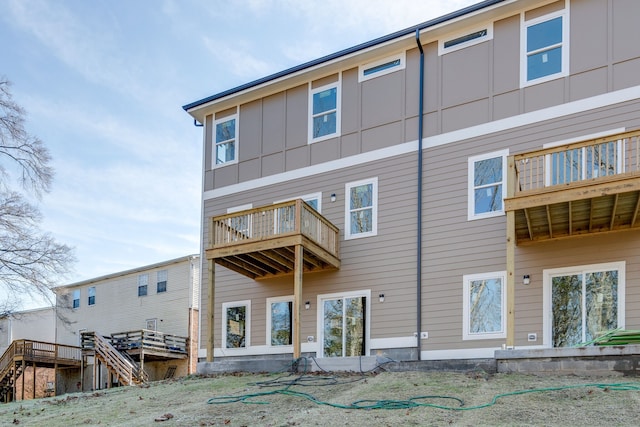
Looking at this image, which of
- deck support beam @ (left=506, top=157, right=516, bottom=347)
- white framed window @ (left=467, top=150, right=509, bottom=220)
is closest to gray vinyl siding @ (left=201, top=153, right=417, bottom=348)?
white framed window @ (left=467, top=150, right=509, bottom=220)

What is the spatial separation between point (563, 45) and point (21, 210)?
13925 mm

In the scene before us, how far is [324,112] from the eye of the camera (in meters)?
15.0

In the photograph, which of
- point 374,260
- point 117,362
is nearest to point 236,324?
point 374,260

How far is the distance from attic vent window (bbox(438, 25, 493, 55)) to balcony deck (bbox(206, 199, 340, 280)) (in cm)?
459

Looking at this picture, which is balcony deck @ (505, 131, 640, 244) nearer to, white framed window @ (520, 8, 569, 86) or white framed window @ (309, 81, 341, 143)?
white framed window @ (520, 8, 569, 86)

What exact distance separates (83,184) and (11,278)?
5.28 metres

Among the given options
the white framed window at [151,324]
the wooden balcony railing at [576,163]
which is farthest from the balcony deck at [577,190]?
the white framed window at [151,324]

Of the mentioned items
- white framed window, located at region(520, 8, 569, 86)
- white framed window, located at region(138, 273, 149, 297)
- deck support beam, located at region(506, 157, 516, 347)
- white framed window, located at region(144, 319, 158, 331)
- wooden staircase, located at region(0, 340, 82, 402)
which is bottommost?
wooden staircase, located at region(0, 340, 82, 402)

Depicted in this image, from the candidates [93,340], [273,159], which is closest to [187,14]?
[273,159]

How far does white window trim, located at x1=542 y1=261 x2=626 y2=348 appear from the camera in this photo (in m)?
10.7

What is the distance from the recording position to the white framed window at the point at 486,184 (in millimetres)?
12289

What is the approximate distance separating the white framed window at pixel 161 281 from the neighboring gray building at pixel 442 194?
32.4ft

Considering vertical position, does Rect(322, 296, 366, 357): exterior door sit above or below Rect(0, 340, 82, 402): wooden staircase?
above

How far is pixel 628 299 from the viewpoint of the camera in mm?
10633
